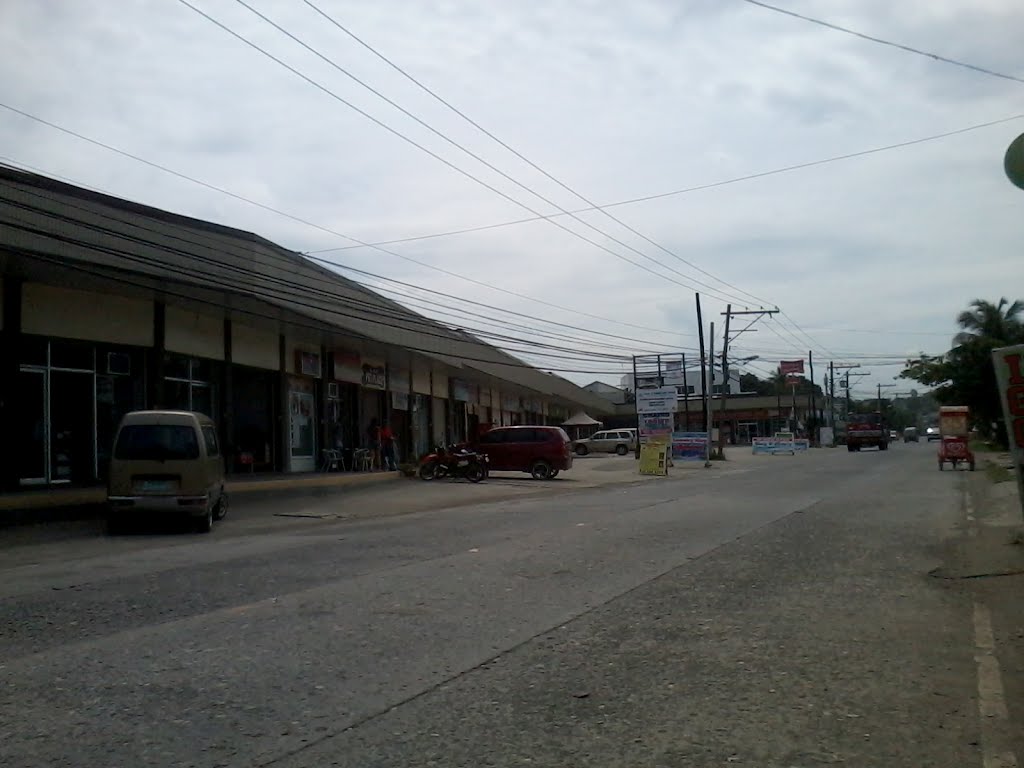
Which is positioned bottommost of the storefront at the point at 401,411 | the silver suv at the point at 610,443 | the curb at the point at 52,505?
the curb at the point at 52,505

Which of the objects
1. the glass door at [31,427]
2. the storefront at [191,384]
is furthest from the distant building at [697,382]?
the glass door at [31,427]

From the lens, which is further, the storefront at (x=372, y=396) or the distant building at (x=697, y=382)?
the distant building at (x=697, y=382)

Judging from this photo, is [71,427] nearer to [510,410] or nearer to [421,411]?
[421,411]

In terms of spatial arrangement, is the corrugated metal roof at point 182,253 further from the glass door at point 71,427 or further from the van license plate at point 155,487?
the van license plate at point 155,487

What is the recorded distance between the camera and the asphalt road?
5230mm

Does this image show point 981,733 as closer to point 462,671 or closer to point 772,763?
point 772,763

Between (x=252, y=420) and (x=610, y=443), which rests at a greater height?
(x=252, y=420)

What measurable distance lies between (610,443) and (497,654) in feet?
187

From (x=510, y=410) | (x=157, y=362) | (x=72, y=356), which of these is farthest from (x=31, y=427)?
(x=510, y=410)

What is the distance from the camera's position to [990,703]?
595 centimetres

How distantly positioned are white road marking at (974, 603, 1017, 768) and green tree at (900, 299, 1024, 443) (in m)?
38.7

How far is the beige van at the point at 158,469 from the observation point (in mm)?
16750

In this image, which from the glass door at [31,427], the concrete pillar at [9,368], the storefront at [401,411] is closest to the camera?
the concrete pillar at [9,368]

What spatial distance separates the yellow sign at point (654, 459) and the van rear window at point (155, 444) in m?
25.4
